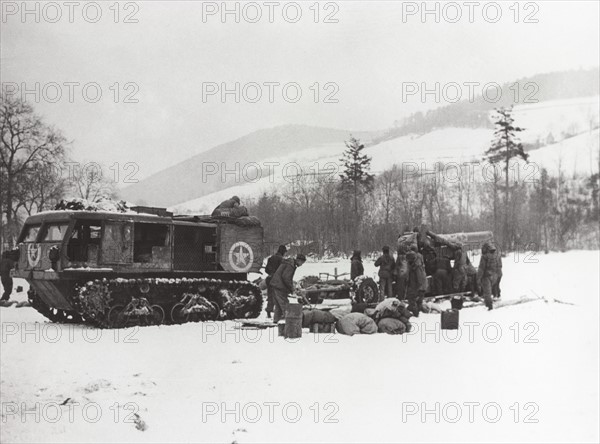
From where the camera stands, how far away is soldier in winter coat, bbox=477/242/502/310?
10672 millimetres

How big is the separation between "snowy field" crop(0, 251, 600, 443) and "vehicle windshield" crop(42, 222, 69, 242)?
1.55 metres

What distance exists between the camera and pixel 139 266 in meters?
9.56

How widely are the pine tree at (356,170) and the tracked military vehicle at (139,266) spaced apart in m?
1.90

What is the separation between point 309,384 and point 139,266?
377 cm

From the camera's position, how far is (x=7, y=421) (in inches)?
251

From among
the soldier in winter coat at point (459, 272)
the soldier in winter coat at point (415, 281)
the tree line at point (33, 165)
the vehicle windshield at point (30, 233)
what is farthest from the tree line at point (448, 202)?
the vehicle windshield at point (30, 233)

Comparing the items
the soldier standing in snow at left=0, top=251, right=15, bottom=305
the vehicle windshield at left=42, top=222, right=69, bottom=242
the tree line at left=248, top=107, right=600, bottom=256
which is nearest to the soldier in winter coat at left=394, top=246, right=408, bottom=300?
the tree line at left=248, top=107, right=600, bottom=256

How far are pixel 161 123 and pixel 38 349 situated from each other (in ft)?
8.91

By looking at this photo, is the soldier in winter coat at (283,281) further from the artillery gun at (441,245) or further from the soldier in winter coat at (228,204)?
the artillery gun at (441,245)

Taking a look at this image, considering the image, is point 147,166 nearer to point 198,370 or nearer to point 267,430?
point 198,370

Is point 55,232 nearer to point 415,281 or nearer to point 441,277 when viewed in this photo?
point 415,281

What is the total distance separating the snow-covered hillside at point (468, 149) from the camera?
314 inches

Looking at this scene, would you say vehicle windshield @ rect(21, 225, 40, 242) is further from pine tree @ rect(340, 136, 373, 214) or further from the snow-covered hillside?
pine tree @ rect(340, 136, 373, 214)

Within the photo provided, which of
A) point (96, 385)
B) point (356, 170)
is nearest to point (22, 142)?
point (96, 385)
